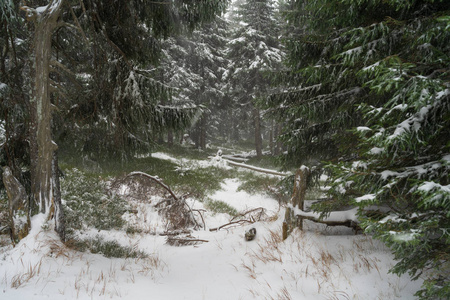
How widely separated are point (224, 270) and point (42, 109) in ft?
13.7

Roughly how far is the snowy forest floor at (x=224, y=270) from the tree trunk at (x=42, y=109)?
478mm

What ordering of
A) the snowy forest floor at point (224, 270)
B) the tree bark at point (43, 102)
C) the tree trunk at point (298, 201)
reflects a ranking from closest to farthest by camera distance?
the snowy forest floor at point (224, 270), the tree bark at point (43, 102), the tree trunk at point (298, 201)

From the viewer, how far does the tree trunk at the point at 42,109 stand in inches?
147

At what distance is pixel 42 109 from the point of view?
12.5 feet

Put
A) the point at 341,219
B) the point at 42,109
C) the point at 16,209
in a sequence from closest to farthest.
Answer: the point at 16,209
the point at 42,109
the point at 341,219

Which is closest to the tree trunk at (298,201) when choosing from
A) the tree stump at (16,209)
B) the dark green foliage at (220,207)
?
the dark green foliage at (220,207)

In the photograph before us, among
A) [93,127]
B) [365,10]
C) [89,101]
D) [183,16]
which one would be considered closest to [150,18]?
[183,16]

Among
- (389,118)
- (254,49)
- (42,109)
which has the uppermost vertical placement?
(254,49)

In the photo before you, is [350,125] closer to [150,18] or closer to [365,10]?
[365,10]

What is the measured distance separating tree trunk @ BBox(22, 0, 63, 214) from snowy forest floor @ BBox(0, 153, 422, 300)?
0.48 metres

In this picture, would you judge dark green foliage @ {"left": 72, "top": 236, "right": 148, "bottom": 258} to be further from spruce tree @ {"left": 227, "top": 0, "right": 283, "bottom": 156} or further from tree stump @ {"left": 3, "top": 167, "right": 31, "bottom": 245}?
spruce tree @ {"left": 227, "top": 0, "right": 283, "bottom": 156}

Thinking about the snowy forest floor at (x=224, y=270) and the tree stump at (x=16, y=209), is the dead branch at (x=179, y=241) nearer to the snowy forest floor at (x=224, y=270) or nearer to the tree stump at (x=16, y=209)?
the snowy forest floor at (x=224, y=270)

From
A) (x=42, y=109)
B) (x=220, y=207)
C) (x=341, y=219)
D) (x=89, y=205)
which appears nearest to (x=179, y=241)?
(x=89, y=205)

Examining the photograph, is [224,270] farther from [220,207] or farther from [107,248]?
[220,207]
